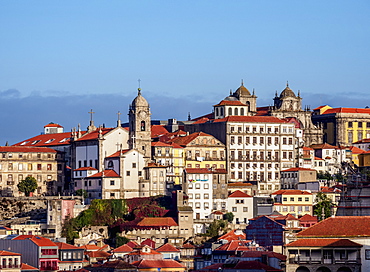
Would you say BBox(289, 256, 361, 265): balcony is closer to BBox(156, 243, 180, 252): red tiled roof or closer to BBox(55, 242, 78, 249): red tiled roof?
BBox(156, 243, 180, 252): red tiled roof

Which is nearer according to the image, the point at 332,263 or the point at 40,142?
the point at 332,263

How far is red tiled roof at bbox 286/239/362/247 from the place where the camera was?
303ft

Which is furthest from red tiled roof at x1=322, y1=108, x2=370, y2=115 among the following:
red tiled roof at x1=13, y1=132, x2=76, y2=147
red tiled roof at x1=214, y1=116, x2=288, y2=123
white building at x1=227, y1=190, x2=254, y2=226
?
white building at x1=227, y1=190, x2=254, y2=226

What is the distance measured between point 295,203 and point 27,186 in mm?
30595

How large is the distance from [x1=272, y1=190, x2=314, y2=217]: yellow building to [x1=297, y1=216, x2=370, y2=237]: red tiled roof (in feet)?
139

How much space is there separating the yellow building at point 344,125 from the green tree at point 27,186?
1811 inches

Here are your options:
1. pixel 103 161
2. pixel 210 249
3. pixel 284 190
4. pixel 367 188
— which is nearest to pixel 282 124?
pixel 284 190

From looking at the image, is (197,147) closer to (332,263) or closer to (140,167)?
(140,167)

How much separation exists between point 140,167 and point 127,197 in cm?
371

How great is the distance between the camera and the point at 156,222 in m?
132

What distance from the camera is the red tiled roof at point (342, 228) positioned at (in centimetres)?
9388

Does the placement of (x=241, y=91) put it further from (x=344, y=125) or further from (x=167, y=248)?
(x=167, y=248)

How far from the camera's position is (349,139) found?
17762cm

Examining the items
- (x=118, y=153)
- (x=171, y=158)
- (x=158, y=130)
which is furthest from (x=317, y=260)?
(x=158, y=130)
